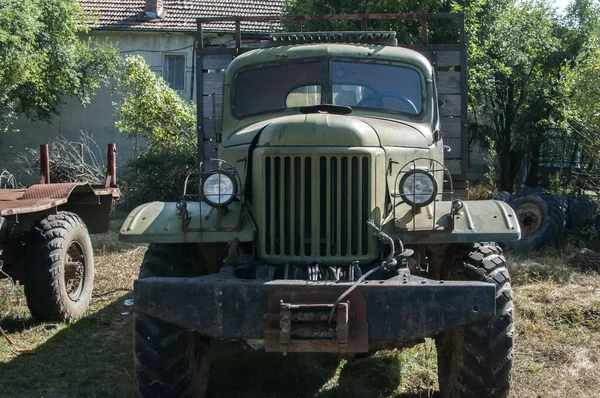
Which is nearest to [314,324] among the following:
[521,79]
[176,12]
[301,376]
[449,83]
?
[301,376]

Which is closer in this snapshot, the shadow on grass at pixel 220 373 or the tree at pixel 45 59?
the shadow on grass at pixel 220 373

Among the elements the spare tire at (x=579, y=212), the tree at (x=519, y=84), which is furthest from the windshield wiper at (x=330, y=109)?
the tree at (x=519, y=84)

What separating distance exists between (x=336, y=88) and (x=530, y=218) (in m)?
5.69

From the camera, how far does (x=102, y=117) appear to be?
62.4ft

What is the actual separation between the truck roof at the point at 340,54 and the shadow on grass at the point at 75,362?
231 cm

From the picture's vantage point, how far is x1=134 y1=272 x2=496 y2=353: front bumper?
347 cm

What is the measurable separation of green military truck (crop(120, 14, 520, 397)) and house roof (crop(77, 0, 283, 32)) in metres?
14.6

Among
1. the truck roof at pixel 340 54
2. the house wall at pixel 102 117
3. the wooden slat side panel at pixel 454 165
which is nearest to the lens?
the truck roof at pixel 340 54

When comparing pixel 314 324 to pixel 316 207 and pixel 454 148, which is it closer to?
pixel 316 207

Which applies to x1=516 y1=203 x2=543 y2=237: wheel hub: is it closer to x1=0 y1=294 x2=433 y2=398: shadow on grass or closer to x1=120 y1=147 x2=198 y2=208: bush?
x1=0 y1=294 x2=433 y2=398: shadow on grass

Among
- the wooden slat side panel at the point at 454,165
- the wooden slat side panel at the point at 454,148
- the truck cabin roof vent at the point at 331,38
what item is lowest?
the wooden slat side panel at the point at 454,165

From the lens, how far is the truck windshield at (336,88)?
5.10 m

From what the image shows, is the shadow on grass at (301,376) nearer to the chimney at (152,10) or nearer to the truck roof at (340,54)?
the truck roof at (340,54)

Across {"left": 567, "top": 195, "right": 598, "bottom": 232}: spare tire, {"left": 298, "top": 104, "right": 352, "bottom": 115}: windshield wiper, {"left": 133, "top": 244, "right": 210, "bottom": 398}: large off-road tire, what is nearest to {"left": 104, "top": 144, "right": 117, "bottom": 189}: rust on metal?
{"left": 298, "top": 104, "right": 352, "bottom": 115}: windshield wiper
